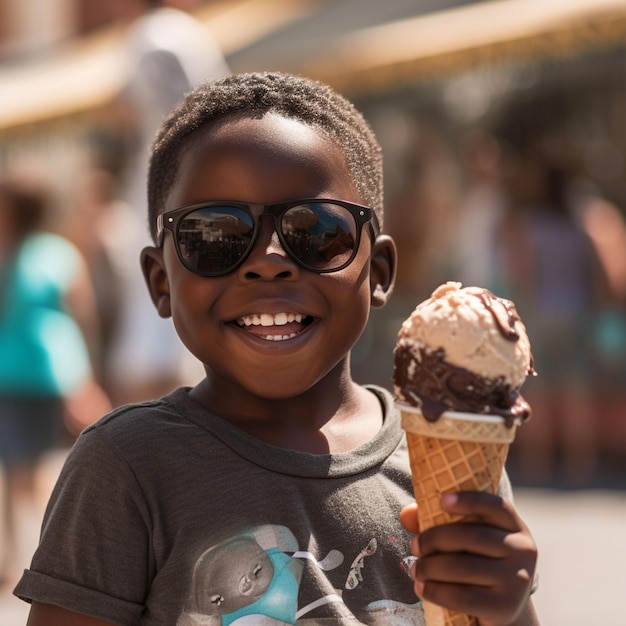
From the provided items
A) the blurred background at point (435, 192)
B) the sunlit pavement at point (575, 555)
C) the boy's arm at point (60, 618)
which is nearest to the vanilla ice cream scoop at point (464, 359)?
the boy's arm at point (60, 618)

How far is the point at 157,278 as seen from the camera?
7.50ft

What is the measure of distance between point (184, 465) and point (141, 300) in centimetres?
275

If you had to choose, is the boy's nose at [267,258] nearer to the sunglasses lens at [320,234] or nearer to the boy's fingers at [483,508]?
the sunglasses lens at [320,234]

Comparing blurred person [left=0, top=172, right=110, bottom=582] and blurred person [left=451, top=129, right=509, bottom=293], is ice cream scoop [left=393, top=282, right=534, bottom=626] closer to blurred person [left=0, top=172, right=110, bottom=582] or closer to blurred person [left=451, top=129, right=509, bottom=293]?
blurred person [left=0, top=172, right=110, bottom=582]

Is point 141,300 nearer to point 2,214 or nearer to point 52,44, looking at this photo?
point 2,214

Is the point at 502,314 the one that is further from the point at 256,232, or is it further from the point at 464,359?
the point at 256,232

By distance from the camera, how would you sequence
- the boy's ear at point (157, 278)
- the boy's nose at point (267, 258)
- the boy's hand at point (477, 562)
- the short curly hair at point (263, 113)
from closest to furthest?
1. the boy's hand at point (477, 562)
2. the boy's nose at point (267, 258)
3. the short curly hair at point (263, 113)
4. the boy's ear at point (157, 278)

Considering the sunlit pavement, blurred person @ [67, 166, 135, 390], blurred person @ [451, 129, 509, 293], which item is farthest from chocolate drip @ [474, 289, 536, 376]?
blurred person @ [451, 129, 509, 293]

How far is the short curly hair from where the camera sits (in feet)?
7.04

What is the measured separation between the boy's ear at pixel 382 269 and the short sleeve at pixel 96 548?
0.67 m

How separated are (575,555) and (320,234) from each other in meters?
4.25

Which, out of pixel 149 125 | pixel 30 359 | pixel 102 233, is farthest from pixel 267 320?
pixel 102 233

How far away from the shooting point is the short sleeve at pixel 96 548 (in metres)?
1.83

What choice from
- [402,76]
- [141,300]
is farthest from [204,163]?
[402,76]
